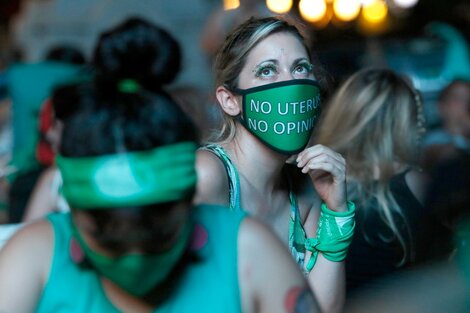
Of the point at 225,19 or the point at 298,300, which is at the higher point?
the point at 298,300

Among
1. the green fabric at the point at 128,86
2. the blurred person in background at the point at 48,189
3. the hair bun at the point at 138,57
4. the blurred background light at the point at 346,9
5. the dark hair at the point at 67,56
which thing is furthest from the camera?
the blurred background light at the point at 346,9

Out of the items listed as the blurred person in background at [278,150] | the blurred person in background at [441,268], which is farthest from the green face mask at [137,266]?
the blurred person in background at [278,150]

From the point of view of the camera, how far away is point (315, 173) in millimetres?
2834

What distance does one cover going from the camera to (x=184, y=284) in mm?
1988

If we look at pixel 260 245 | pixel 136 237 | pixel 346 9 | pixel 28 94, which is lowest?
pixel 346 9

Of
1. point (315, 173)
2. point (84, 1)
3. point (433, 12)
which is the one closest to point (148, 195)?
point (315, 173)

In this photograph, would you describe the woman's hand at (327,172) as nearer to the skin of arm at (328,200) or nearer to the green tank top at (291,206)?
the skin of arm at (328,200)

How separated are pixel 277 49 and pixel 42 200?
1.75 meters

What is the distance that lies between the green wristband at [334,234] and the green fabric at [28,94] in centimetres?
247

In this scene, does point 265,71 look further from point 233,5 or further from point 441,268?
point 233,5

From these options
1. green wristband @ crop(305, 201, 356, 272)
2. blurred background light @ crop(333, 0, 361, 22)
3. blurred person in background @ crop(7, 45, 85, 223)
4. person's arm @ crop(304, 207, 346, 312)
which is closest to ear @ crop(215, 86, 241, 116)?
green wristband @ crop(305, 201, 356, 272)

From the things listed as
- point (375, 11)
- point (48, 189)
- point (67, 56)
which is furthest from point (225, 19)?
point (375, 11)

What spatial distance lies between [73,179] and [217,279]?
422 millimetres

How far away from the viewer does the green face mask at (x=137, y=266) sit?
1842mm
